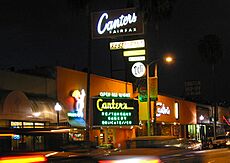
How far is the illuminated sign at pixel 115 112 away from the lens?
123ft

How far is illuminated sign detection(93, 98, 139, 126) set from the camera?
3759cm

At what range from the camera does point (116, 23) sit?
4566 centimetres

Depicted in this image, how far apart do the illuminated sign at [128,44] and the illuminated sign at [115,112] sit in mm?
6305

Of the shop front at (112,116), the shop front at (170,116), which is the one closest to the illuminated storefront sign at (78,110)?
the shop front at (112,116)

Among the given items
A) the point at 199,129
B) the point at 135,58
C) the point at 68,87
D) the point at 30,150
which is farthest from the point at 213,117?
the point at 30,150

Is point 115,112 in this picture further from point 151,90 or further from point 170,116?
point 170,116

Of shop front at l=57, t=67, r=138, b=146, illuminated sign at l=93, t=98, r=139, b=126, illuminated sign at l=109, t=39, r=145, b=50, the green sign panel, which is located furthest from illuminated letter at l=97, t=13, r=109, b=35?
illuminated sign at l=93, t=98, r=139, b=126

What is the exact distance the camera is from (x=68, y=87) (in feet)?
112

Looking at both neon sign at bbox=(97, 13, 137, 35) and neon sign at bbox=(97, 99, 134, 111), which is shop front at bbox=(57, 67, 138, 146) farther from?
neon sign at bbox=(97, 13, 137, 35)

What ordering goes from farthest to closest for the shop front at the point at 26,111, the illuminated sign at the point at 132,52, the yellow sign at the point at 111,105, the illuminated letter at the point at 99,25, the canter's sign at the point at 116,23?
the illuminated letter at the point at 99,25 → the canter's sign at the point at 116,23 → the illuminated sign at the point at 132,52 → the yellow sign at the point at 111,105 → the shop front at the point at 26,111

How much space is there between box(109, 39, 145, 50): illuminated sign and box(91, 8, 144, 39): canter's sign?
0.83 metres

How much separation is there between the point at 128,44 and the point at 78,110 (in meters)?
12.3

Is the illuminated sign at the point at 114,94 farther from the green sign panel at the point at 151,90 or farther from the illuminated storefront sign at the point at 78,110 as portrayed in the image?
the illuminated storefront sign at the point at 78,110

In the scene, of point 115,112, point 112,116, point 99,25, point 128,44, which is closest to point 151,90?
point 115,112
